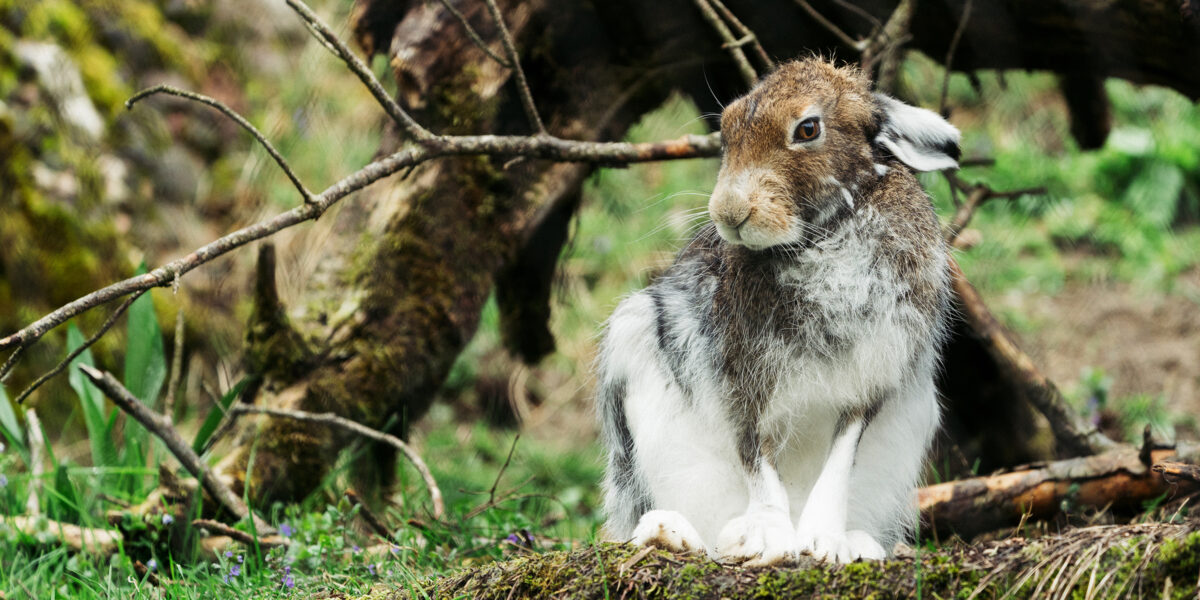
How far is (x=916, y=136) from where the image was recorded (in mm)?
2613

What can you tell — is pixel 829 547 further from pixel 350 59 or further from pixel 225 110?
pixel 225 110

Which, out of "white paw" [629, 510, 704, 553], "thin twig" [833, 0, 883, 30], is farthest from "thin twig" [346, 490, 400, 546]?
"thin twig" [833, 0, 883, 30]

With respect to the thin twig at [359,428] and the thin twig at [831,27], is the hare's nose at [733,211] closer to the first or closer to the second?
the thin twig at [831,27]

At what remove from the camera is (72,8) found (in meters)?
6.20

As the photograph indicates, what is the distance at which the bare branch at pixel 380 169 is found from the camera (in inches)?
104

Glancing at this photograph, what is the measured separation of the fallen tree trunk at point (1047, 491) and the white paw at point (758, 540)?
4.12 feet

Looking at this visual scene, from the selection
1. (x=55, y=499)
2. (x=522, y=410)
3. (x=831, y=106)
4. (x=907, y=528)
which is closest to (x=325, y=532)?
(x=55, y=499)

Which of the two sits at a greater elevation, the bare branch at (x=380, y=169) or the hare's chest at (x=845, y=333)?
the bare branch at (x=380, y=169)

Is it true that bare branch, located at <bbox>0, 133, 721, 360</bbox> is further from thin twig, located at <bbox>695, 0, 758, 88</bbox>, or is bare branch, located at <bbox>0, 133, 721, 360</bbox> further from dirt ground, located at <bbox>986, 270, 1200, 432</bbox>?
dirt ground, located at <bbox>986, 270, 1200, 432</bbox>

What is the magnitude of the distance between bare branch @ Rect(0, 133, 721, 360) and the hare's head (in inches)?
40.1

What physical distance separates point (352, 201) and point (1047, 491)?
9.65 ft

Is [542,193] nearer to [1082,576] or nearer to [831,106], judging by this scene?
[831,106]

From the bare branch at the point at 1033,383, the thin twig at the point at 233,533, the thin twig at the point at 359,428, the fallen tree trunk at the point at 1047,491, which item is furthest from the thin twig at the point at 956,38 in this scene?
the thin twig at the point at 233,533

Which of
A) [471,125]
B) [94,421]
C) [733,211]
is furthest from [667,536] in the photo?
[94,421]
